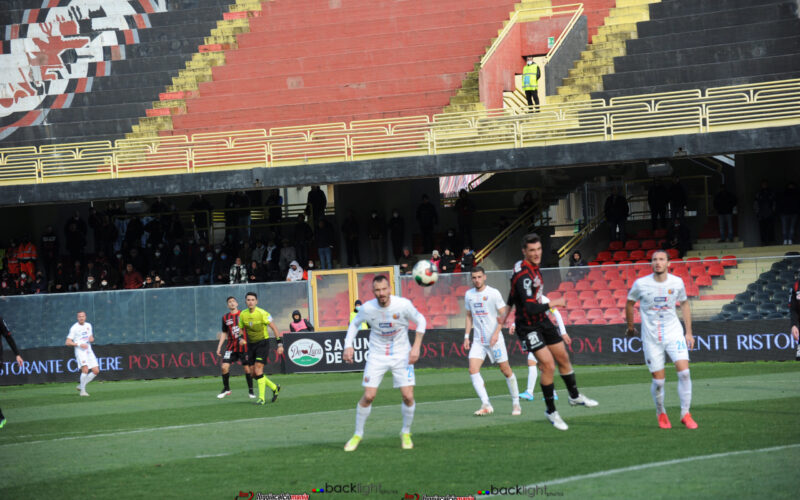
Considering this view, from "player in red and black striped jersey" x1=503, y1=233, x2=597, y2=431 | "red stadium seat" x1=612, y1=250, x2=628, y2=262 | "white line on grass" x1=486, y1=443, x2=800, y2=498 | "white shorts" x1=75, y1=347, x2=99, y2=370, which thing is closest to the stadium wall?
"white shorts" x1=75, y1=347, x2=99, y2=370

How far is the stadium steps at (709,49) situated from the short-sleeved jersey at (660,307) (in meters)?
21.4

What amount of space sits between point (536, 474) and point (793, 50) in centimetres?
2618

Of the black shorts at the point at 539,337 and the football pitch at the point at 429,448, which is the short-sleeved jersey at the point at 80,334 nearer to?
the football pitch at the point at 429,448

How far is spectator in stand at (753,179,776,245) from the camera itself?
1153 inches

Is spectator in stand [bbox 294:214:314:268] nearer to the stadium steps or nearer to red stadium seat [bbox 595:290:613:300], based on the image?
the stadium steps

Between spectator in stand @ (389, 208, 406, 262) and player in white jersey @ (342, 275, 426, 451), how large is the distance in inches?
844

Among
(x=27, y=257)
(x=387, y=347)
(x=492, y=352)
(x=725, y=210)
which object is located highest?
(x=725, y=210)

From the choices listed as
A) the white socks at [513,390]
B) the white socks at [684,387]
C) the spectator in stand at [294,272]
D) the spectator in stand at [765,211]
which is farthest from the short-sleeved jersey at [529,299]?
the spectator in stand at [765,211]

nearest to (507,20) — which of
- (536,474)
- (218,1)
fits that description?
(218,1)

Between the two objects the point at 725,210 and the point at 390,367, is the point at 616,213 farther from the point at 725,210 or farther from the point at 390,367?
the point at 390,367

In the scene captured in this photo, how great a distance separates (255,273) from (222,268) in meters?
2.12

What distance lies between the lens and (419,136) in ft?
106

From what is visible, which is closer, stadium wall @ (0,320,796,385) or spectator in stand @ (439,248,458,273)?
stadium wall @ (0,320,796,385)

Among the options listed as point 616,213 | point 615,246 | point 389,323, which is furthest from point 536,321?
point 615,246
